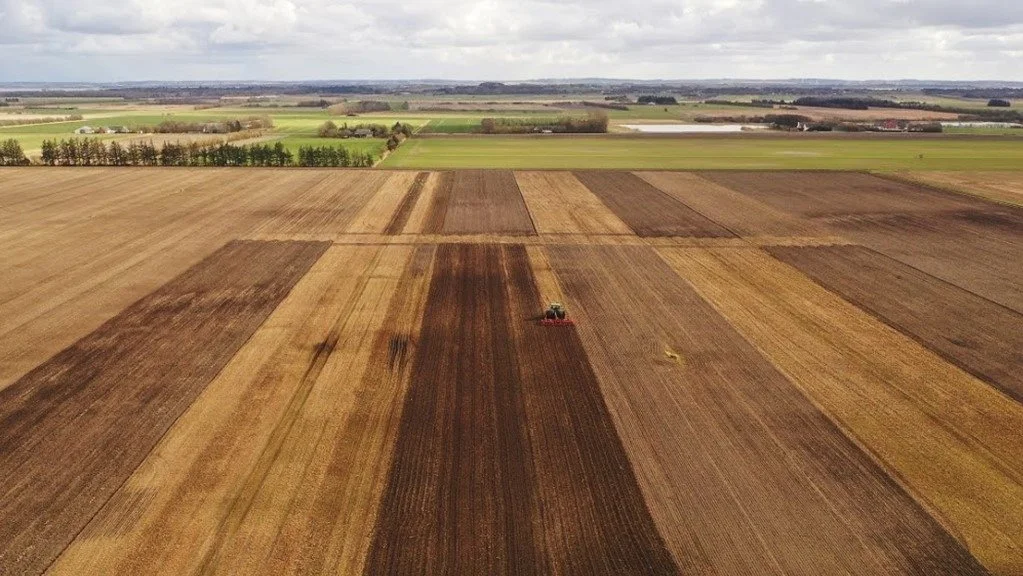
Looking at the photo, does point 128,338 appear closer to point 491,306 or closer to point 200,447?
point 200,447

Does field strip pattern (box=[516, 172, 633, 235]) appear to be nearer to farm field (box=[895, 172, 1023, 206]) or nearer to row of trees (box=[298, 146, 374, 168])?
row of trees (box=[298, 146, 374, 168])

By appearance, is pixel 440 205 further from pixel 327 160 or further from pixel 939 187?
pixel 939 187

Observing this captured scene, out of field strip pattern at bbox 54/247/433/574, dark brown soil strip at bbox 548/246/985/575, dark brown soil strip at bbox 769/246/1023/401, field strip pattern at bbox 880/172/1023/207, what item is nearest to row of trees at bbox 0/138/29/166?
field strip pattern at bbox 54/247/433/574

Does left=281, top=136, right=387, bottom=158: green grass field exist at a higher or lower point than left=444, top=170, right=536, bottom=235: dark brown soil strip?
higher

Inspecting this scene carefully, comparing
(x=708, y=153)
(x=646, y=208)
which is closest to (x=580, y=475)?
(x=646, y=208)

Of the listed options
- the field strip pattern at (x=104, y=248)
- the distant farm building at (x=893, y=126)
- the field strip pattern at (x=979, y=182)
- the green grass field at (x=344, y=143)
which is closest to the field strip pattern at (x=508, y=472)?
the field strip pattern at (x=104, y=248)

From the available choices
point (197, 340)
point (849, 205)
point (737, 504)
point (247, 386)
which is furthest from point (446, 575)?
point (849, 205)

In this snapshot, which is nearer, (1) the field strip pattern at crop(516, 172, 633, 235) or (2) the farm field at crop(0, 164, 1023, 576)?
(2) the farm field at crop(0, 164, 1023, 576)
